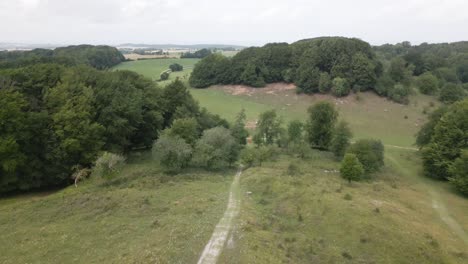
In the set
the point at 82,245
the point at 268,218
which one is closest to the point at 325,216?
the point at 268,218

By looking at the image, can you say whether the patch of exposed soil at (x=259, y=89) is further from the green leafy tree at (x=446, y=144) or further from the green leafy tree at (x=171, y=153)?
the green leafy tree at (x=171, y=153)

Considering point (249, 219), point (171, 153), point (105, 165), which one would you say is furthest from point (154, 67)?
point (249, 219)

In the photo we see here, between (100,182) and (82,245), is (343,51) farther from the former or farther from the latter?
(82,245)

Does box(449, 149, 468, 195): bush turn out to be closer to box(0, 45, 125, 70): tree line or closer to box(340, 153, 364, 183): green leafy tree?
box(340, 153, 364, 183): green leafy tree

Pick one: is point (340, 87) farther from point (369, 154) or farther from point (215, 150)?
point (215, 150)

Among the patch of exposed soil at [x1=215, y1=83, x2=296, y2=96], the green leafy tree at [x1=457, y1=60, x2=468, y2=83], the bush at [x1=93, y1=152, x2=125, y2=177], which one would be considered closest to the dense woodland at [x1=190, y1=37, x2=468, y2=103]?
the green leafy tree at [x1=457, y1=60, x2=468, y2=83]

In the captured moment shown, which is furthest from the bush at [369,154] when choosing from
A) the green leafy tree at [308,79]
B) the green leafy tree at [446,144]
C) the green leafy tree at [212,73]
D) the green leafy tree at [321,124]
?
the green leafy tree at [212,73]
